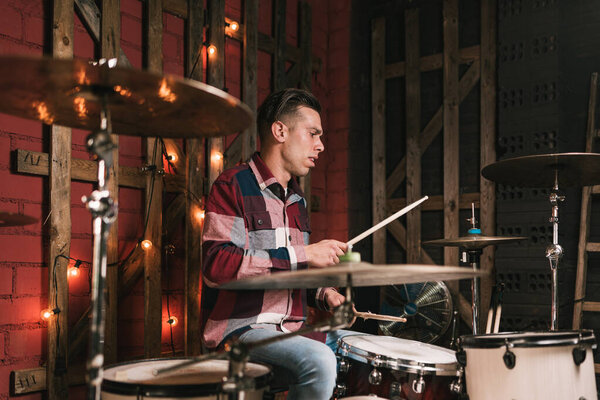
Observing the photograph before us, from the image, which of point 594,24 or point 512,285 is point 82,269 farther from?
point 594,24

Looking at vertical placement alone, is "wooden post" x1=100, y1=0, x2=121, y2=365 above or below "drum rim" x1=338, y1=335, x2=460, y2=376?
Result: above

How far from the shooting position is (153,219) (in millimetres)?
3465

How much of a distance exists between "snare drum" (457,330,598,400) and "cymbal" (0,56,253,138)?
1227mm

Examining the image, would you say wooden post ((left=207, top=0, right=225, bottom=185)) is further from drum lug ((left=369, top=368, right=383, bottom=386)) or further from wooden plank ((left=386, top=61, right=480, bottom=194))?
drum lug ((left=369, top=368, right=383, bottom=386))

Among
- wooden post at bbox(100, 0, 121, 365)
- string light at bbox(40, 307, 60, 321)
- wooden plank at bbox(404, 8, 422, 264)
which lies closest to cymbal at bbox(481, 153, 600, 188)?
wooden plank at bbox(404, 8, 422, 264)

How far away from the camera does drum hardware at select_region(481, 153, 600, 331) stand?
111 inches

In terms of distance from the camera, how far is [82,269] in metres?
3.15

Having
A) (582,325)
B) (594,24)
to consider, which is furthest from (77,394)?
(594,24)

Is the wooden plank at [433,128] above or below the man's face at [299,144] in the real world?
above

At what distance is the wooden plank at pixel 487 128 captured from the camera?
4.45 meters

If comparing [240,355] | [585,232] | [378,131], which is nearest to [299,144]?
[240,355]

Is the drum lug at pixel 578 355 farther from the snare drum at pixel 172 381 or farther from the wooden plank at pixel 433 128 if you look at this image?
the wooden plank at pixel 433 128

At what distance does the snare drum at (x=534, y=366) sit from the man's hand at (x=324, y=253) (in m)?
0.60

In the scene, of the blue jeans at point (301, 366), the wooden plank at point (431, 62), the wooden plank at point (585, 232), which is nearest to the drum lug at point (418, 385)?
the blue jeans at point (301, 366)
